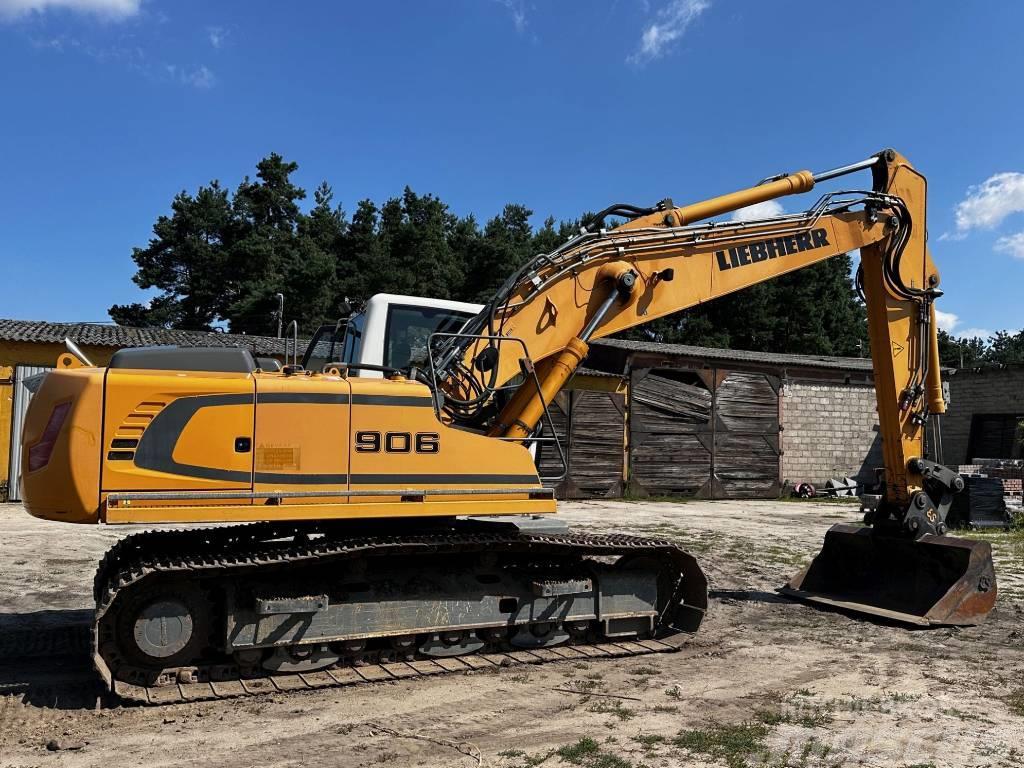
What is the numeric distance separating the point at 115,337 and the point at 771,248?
18.3 meters

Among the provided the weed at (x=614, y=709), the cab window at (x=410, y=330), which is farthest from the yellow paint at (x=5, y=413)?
the weed at (x=614, y=709)

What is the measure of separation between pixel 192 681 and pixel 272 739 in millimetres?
1140

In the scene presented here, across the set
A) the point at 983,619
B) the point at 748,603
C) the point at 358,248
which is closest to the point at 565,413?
the point at 748,603

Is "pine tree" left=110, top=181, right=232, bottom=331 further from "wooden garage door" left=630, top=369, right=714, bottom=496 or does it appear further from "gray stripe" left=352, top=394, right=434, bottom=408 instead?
"gray stripe" left=352, top=394, right=434, bottom=408

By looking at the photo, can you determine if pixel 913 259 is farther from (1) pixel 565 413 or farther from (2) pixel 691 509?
(1) pixel 565 413

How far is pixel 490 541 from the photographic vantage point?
20.2ft

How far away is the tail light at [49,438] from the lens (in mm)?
5250

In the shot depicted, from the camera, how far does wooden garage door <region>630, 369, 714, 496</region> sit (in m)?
23.6

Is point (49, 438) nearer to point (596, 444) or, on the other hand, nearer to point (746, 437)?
point (596, 444)

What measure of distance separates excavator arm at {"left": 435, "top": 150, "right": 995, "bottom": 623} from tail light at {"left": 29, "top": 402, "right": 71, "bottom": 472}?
2530 millimetres

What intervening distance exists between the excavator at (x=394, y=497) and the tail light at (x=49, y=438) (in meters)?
0.02

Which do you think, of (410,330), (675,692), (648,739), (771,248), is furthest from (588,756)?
(771,248)

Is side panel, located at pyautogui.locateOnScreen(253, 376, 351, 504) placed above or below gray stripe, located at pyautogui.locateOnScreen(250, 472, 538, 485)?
above

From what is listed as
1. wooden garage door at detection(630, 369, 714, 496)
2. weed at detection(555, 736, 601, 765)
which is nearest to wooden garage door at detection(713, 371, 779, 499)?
wooden garage door at detection(630, 369, 714, 496)
